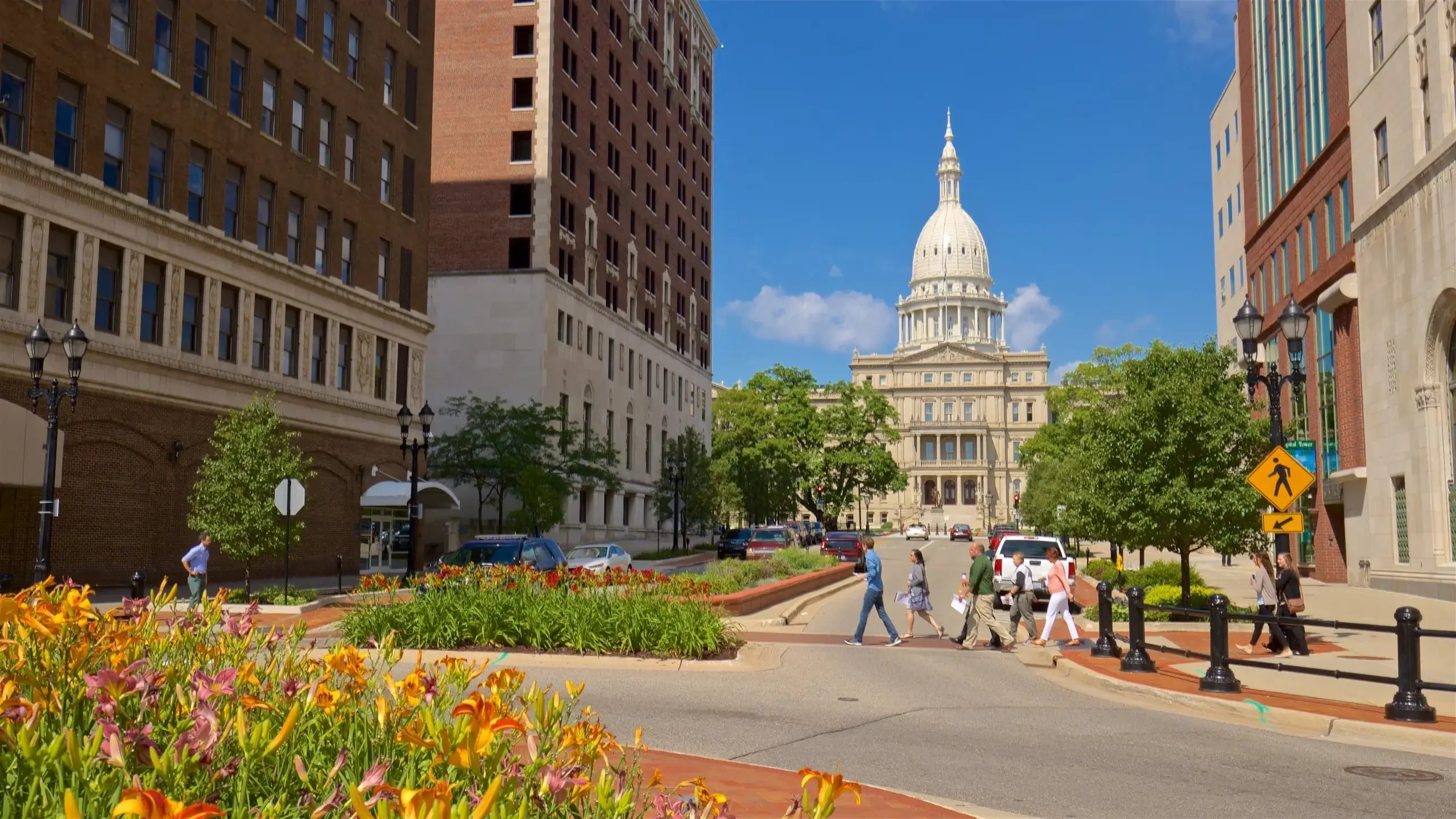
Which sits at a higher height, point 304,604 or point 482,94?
point 482,94

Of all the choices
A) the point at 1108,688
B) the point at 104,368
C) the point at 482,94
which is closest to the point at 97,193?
the point at 104,368

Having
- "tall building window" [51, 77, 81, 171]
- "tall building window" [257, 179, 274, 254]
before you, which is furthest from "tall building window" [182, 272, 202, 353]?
"tall building window" [51, 77, 81, 171]

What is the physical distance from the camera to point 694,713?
13000 mm

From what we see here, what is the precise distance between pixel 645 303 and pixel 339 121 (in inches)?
1416

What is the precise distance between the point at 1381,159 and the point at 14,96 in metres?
36.1

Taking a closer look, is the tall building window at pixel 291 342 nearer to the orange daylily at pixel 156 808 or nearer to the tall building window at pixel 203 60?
the tall building window at pixel 203 60

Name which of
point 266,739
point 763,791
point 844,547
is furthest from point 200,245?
point 844,547

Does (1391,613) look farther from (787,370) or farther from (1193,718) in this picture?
(787,370)

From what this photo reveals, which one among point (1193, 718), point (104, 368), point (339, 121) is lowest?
point (1193, 718)

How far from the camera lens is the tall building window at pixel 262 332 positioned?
36125 mm

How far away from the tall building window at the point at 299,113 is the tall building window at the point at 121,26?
24.3ft

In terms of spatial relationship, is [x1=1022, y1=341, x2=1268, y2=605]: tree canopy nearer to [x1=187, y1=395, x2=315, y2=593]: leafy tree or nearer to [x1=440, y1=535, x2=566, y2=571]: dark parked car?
[x1=440, y1=535, x2=566, y2=571]: dark parked car

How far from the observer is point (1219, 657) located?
48.2 feet

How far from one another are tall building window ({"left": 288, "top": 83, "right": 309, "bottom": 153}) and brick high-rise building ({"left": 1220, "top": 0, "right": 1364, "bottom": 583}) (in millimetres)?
31264
